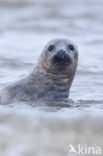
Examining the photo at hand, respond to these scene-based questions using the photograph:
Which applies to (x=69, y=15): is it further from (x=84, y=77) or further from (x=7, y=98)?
(x=7, y=98)

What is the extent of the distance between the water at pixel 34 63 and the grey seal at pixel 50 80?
28cm

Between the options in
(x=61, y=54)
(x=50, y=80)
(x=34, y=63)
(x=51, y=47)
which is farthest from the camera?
(x=34, y=63)

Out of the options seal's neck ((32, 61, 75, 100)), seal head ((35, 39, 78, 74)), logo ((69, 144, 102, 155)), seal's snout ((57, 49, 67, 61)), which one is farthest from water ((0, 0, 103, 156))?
seal's snout ((57, 49, 67, 61))

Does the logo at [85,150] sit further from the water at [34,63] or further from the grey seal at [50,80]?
the grey seal at [50,80]

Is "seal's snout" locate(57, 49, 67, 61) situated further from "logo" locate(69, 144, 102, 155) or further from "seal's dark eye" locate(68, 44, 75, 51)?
"logo" locate(69, 144, 102, 155)

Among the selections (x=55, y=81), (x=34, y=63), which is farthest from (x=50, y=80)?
(x=34, y=63)

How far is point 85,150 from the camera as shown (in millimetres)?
7445

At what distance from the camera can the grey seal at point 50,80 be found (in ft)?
30.3

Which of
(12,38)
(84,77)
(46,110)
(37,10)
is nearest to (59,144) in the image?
(46,110)

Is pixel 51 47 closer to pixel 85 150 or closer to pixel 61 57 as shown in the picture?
pixel 61 57

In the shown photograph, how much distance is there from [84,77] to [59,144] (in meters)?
4.56

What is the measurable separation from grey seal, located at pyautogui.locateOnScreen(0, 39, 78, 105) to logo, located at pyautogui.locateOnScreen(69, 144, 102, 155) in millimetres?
1744

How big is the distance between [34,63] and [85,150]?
5996 mm

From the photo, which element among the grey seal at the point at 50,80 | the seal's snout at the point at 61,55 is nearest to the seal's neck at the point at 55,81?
the grey seal at the point at 50,80
